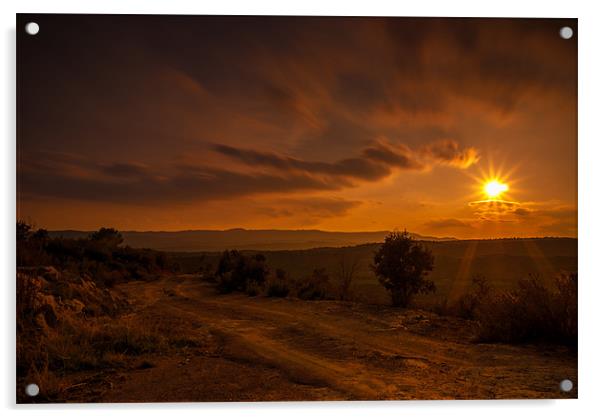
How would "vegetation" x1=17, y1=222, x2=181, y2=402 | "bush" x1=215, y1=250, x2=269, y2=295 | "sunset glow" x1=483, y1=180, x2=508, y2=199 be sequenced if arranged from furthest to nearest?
"sunset glow" x1=483, y1=180, x2=508, y2=199 → "bush" x1=215, y1=250, x2=269, y2=295 → "vegetation" x1=17, y1=222, x2=181, y2=402

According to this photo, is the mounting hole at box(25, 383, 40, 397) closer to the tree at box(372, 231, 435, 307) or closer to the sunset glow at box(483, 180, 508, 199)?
the tree at box(372, 231, 435, 307)

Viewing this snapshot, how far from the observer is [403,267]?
365 centimetres

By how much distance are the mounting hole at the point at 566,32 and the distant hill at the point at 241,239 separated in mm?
1579

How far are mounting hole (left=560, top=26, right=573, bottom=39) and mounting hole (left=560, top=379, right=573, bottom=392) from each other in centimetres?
228

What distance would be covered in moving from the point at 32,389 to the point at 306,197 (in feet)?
6.84

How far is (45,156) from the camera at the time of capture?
3.45 metres

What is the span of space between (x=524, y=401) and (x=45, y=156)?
3444 millimetres

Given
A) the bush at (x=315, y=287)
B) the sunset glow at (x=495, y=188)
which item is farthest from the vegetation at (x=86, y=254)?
the sunset glow at (x=495, y=188)

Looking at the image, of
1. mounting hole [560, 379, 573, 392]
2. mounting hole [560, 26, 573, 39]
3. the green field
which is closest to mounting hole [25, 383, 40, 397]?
the green field

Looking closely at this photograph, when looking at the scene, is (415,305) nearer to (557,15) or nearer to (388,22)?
(388,22)

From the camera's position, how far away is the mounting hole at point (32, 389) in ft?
11.1

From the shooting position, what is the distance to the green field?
354 centimetres

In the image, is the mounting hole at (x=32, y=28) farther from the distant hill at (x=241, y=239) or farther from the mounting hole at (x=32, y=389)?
the mounting hole at (x=32, y=389)

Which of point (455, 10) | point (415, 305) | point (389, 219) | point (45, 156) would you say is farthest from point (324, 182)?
point (45, 156)
